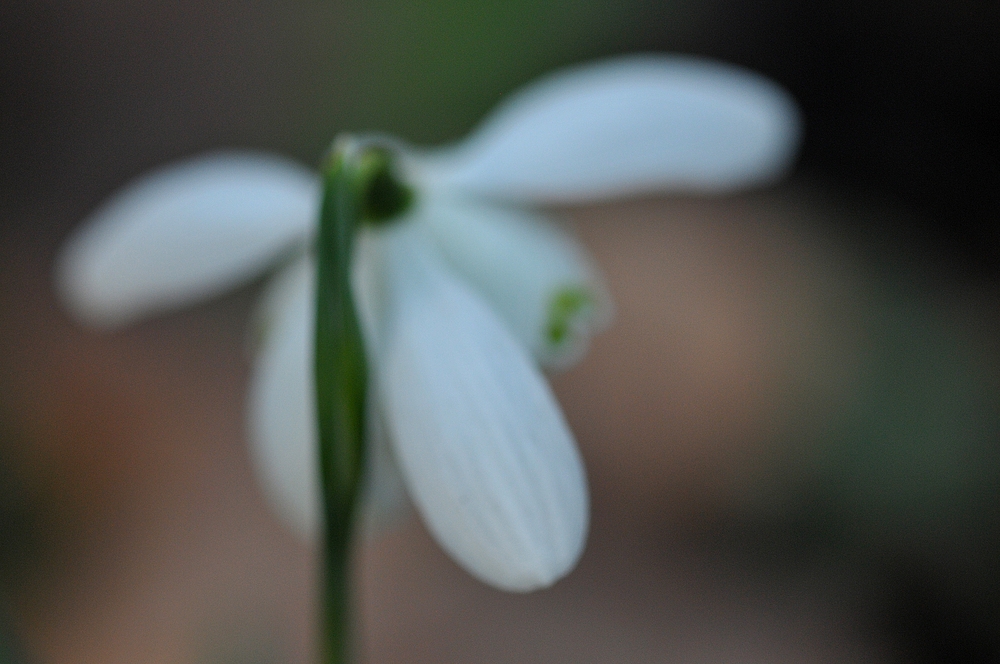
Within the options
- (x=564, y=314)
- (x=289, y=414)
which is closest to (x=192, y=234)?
(x=289, y=414)

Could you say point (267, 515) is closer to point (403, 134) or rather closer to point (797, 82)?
point (403, 134)

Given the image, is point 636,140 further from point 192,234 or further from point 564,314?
point 192,234

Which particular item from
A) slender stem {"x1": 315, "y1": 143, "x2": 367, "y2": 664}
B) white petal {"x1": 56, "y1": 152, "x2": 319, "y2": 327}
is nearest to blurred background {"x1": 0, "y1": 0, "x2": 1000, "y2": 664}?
white petal {"x1": 56, "y1": 152, "x2": 319, "y2": 327}

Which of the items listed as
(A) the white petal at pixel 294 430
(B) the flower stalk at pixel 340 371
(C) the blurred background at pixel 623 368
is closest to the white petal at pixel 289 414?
(A) the white petal at pixel 294 430

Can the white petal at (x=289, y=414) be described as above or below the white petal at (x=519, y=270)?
below

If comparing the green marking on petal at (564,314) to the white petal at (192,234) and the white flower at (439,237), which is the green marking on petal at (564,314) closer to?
the white flower at (439,237)

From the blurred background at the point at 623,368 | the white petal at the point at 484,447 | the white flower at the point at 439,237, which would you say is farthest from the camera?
the blurred background at the point at 623,368

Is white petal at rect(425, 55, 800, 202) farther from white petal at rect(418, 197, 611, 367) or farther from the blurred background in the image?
the blurred background
